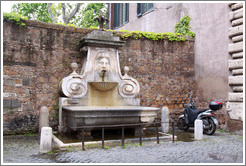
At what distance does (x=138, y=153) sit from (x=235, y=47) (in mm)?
4941

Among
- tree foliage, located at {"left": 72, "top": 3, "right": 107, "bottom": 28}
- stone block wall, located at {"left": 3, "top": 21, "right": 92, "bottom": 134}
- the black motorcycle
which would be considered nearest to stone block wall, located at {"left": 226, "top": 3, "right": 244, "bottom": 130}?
the black motorcycle

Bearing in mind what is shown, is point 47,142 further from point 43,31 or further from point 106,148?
point 43,31

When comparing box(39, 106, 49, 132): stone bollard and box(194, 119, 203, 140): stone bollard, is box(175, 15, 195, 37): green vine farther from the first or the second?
box(39, 106, 49, 132): stone bollard

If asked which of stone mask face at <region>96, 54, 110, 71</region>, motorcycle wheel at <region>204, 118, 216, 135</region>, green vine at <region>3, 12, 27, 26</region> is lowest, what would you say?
motorcycle wheel at <region>204, 118, 216, 135</region>

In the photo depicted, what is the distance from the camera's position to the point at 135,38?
30.7 feet

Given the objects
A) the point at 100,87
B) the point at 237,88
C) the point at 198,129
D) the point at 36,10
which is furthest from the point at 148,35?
the point at 36,10

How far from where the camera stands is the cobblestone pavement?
15.5ft

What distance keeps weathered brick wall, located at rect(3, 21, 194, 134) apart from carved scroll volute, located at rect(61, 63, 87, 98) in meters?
0.76

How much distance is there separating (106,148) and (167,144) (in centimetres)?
151

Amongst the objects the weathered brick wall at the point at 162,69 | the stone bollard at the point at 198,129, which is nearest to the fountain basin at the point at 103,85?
the weathered brick wall at the point at 162,69

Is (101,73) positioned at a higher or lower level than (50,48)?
lower

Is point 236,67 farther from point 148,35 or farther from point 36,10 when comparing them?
point 36,10

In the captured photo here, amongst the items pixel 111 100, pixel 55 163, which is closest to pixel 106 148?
pixel 55 163

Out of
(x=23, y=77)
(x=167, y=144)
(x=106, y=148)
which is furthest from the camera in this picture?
(x=23, y=77)
